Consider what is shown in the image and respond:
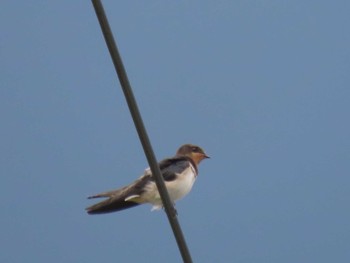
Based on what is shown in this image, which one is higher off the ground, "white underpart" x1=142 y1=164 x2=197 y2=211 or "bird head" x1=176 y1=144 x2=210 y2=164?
"bird head" x1=176 y1=144 x2=210 y2=164

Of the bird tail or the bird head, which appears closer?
the bird tail

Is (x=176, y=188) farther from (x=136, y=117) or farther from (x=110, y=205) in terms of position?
(x=136, y=117)

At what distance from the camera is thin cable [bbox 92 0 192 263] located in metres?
1.76

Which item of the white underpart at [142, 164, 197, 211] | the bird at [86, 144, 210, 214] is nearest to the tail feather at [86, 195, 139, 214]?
the bird at [86, 144, 210, 214]

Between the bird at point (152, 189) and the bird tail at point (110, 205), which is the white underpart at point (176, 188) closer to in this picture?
the bird at point (152, 189)

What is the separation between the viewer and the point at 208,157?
4.43m

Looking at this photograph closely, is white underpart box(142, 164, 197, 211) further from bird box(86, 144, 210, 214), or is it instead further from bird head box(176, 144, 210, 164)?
bird head box(176, 144, 210, 164)

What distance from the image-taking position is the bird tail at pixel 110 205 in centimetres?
307

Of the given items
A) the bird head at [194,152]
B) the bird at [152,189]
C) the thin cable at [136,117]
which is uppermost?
the bird head at [194,152]

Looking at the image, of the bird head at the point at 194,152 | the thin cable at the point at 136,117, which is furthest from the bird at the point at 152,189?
the thin cable at the point at 136,117

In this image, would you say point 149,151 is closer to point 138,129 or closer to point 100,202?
point 138,129

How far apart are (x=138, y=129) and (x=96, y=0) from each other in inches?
12.9

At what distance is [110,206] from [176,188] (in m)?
0.54

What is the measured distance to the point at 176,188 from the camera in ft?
12.0
